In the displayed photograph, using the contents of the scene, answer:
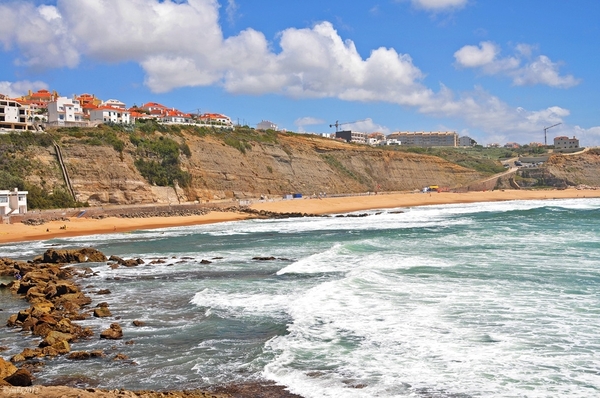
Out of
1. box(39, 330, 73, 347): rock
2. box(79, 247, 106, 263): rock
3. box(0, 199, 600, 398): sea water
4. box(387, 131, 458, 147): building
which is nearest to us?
box(0, 199, 600, 398): sea water

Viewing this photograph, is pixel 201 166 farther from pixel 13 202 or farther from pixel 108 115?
pixel 13 202

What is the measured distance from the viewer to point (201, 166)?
66.8 meters

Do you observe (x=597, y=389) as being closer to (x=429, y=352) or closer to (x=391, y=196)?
(x=429, y=352)

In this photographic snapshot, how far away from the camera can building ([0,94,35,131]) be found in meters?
60.2

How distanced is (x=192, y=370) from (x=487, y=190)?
3709 inches

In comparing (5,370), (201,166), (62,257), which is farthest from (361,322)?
(201,166)

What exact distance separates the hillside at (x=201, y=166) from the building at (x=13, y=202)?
248cm

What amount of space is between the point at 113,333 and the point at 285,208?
163 feet

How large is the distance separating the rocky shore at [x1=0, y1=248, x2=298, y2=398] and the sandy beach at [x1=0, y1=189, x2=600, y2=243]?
52.2 ft

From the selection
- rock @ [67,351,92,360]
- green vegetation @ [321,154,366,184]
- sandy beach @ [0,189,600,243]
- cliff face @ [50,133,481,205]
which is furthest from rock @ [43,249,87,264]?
green vegetation @ [321,154,366,184]

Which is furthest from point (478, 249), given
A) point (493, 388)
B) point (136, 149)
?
point (136, 149)

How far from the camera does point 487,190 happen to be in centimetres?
9900

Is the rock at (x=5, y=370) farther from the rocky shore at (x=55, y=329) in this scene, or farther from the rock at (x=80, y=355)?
the rock at (x=80, y=355)

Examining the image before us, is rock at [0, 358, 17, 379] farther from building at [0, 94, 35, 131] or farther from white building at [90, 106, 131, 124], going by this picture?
white building at [90, 106, 131, 124]
